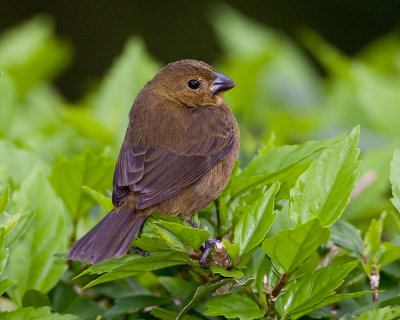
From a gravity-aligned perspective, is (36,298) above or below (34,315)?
below

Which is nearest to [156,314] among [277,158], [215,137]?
[277,158]

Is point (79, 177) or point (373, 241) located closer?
point (373, 241)

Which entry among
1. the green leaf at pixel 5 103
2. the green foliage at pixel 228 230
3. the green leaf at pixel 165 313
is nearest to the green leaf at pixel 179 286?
the green foliage at pixel 228 230

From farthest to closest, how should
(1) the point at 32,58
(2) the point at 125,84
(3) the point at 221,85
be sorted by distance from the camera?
1. (1) the point at 32,58
2. (2) the point at 125,84
3. (3) the point at 221,85

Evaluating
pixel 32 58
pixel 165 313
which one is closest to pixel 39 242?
pixel 165 313

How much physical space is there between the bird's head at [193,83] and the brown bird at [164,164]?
0.02 m

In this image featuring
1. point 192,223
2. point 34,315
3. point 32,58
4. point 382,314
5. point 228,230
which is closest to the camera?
point 382,314

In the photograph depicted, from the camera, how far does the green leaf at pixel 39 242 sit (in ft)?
9.60

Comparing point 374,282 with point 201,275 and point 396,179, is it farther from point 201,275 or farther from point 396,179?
point 201,275

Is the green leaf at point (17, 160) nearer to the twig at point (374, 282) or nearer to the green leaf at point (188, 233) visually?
the green leaf at point (188, 233)

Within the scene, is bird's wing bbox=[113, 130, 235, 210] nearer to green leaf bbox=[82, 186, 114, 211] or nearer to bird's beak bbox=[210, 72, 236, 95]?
green leaf bbox=[82, 186, 114, 211]

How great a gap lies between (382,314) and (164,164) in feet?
4.37

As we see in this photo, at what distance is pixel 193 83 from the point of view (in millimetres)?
4070

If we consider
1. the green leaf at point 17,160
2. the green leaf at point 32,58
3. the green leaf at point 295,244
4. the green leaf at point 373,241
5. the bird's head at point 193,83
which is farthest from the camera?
the green leaf at point 32,58
